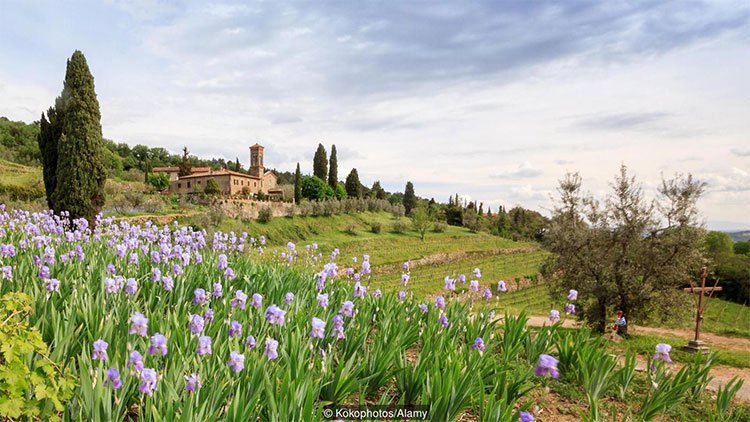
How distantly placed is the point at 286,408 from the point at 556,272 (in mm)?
17653

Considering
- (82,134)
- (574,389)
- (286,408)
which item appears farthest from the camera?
(82,134)

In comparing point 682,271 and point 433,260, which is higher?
point 682,271

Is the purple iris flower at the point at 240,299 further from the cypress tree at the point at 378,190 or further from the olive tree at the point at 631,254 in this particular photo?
the cypress tree at the point at 378,190

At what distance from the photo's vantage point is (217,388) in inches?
114

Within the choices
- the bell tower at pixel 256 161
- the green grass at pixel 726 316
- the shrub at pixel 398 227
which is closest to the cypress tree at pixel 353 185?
the shrub at pixel 398 227

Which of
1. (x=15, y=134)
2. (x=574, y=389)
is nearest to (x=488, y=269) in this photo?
(x=574, y=389)

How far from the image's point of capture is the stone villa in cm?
5775

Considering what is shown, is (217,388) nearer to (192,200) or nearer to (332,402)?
(332,402)

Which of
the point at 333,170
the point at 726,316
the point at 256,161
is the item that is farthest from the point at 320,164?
the point at 726,316

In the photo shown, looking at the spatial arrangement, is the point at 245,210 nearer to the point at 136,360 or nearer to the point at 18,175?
the point at 18,175

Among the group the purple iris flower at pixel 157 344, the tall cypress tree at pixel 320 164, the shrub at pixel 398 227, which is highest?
the tall cypress tree at pixel 320 164

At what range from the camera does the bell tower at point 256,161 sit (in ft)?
240

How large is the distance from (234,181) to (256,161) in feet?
44.9

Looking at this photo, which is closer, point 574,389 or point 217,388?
point 217,388
